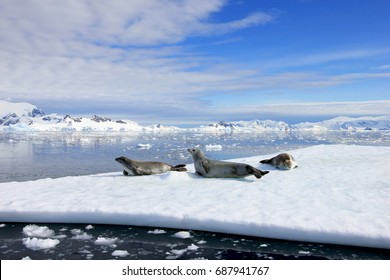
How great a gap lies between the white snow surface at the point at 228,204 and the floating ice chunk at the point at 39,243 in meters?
0.03

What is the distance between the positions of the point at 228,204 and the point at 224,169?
1947mm

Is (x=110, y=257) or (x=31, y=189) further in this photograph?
(x=31, y=189)

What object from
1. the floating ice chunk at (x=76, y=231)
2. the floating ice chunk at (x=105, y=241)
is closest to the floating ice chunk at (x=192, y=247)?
the floating ice chunk at (x=105, y=241)

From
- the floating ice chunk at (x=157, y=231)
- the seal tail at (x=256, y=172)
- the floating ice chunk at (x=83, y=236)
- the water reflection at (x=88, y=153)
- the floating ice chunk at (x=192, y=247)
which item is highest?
the seal tail at (x=256, y=172)

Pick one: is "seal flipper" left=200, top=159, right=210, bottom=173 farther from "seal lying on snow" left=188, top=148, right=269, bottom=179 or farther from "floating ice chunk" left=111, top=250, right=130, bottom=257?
"floating ice chunk" left=111, top=250, right=130, bottom=257

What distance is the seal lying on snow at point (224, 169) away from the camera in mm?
6242

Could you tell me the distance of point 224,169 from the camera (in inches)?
251

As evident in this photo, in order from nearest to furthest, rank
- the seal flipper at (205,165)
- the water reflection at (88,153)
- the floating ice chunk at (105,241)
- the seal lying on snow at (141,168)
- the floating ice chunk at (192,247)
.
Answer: the floating ice chunk at (192,247)
the floating ice chunk at (105,241)
the seal flipper at (205,165)
the seal lying on snow at (141,168)
the water reflection at (88,153)

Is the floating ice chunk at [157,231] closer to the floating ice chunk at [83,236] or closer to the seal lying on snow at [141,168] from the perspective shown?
the floating ice chunk at [83,236]

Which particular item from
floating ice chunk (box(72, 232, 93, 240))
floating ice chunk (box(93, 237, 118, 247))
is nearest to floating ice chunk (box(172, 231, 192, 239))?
floating ice chunk (box(93, 237, 118, 247))

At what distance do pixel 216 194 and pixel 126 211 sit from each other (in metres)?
1.34

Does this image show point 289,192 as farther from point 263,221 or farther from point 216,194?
point 263,221

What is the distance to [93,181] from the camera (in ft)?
20.5
